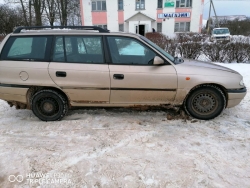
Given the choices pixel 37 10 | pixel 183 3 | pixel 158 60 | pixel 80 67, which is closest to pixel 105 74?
pixel 80 67

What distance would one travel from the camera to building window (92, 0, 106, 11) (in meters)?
27.3

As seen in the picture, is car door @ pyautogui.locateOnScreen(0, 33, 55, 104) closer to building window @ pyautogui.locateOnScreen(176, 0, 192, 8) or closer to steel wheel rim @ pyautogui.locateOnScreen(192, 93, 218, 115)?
steel wheel rim @ pyautogui.locateOnScreen(192, 93, 218, 115)

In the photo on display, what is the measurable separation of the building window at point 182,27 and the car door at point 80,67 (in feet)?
88.2

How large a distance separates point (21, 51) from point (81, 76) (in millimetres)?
1219

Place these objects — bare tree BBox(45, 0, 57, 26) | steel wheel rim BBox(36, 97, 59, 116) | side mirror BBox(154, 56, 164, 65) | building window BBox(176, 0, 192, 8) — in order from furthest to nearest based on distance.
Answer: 1. building window BBox(176, 0, 192, 8)
2. bare tree BBox(45, 0, 57, 26)
3. steel wheel rim BBox(36, 97, 59, 116)
4. side mirror BBox(154, 56, 164, 65)

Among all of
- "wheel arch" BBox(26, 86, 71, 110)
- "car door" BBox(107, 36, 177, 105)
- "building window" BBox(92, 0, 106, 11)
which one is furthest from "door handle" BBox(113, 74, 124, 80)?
"building window" BBox(92, 0, 106, 11)

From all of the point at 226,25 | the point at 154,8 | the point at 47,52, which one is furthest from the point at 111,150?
the point at 226,25

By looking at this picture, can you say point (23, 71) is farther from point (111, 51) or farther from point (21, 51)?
point (111, 51)

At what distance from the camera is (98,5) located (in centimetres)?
2745

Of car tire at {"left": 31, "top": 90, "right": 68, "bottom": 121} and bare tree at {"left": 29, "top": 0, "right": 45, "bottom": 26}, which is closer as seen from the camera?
car tire at {"left": 31, "top": 90, "right": 68, "bottom": 121}

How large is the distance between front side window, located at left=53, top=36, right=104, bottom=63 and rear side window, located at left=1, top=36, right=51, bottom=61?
0.72 ft

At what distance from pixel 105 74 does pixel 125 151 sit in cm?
138

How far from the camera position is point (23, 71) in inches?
142

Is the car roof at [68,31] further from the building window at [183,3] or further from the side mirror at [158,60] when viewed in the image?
the building window at [183,3]
